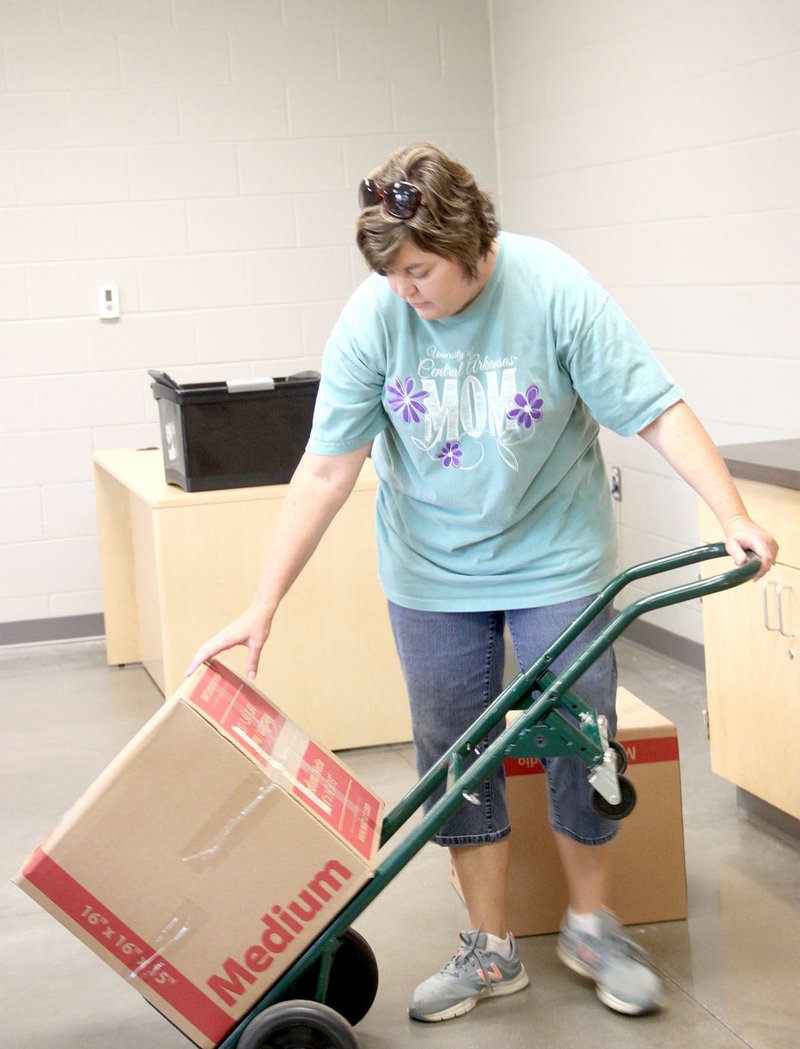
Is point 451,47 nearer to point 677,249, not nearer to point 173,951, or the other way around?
point 677,249

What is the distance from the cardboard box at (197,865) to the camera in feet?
6.23

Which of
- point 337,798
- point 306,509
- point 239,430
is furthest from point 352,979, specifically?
point 239,430

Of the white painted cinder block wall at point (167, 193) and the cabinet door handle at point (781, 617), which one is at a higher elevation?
the white painted cinder block wall at point (167, 193)

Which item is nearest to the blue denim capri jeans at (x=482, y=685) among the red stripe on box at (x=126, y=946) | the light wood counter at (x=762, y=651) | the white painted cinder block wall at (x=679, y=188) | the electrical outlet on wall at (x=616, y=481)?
the red stripe on box at (x=126, y=946)

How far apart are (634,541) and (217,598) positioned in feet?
5.57

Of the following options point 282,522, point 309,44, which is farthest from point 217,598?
point 309,44

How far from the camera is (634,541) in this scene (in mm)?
4762

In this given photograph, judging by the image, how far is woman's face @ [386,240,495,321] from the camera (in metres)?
1.93

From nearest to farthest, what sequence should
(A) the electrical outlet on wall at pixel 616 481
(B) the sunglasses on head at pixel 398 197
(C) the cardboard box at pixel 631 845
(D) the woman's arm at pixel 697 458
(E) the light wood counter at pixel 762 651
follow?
(B) the sunglasses on head at pixel 398 197
(D) the woman's arm at pixel 697 458
(C) the cardboard box at pixel 631 845
(E) the light wood counter at pixel 762 651
(A) the electrical outlet on wall at pixel 616 481

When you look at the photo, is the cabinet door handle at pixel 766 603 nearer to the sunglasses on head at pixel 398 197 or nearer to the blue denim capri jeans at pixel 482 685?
the blue denim capri jeans at pixel 482 685

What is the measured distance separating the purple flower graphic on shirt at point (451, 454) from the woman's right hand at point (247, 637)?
378mm

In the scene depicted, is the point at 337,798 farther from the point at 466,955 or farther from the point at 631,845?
the point at 631,845

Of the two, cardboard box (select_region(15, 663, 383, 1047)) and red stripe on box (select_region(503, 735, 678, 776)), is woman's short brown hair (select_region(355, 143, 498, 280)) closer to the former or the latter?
cardboard box (select_region(15, 663, 383, 1047))

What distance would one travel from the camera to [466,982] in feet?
7.71
